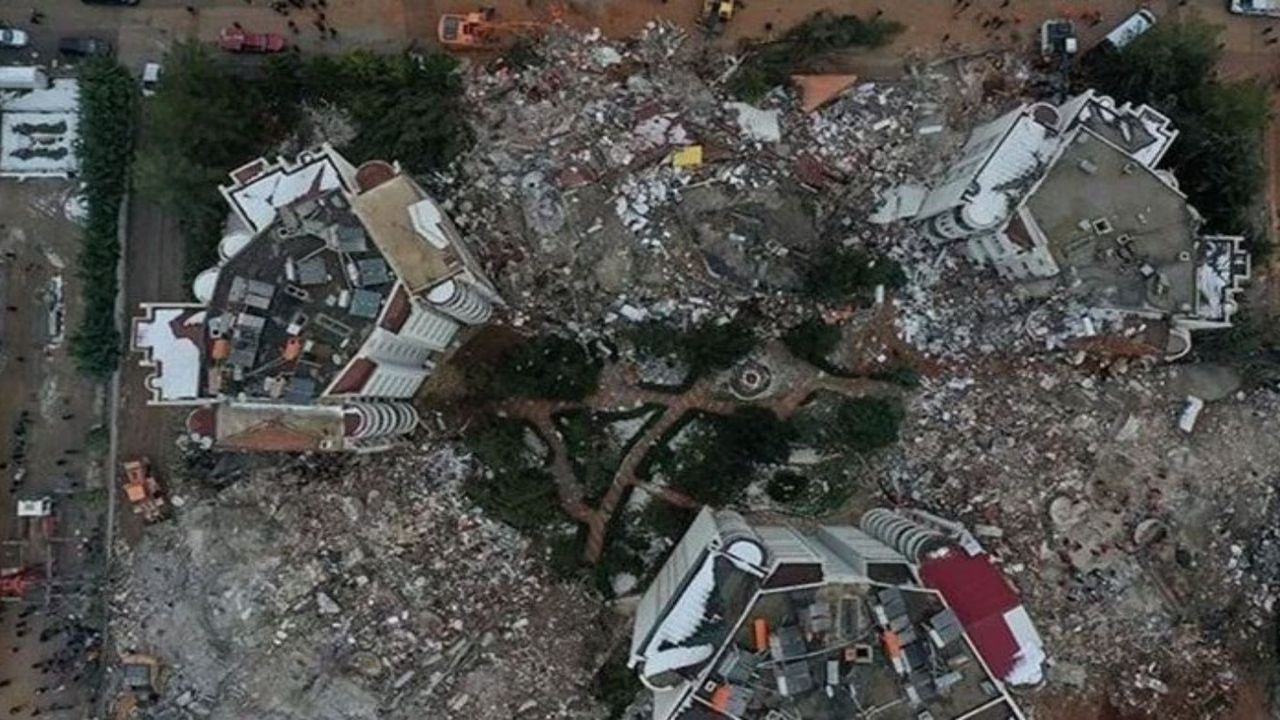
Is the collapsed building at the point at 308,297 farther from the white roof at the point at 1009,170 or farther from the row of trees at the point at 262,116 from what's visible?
the white roof at the point at 1009,170

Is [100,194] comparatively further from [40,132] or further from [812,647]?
[812,647]

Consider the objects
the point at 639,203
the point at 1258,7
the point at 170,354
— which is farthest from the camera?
the point at 1258,7

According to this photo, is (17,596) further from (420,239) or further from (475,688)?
(420,239)

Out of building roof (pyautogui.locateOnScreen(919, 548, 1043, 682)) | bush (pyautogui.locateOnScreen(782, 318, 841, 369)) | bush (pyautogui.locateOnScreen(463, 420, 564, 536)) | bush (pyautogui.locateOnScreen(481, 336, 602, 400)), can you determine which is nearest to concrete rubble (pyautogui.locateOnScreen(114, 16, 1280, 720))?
bush (pyautogui.locateOnScreen(782, 318, 841, 369))

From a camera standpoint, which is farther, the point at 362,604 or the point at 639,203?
the point at 639,203

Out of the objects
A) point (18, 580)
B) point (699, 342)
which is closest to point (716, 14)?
point (699, 342)

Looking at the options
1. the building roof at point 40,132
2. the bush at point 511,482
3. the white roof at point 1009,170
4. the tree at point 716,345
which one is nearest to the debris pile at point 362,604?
the bush at point 511,482

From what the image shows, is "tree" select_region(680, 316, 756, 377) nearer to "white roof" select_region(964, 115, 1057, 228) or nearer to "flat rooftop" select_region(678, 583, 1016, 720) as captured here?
"white roof" select_region(964, 115, 1057, 228)
